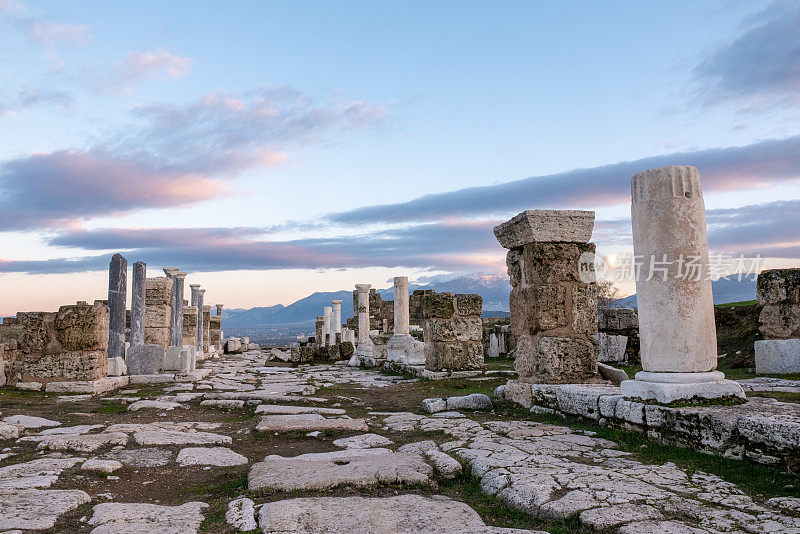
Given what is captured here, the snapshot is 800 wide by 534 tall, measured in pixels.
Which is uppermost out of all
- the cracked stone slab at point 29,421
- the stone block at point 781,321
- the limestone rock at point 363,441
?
the stone block at point 781,321

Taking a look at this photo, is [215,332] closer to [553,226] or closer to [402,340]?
[402,340]

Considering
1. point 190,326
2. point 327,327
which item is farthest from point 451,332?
point 327,327

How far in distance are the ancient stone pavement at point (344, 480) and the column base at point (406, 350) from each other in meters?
7.38

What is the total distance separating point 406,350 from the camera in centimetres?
1539

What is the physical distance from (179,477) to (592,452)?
3.57m

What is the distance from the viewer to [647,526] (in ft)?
10.1

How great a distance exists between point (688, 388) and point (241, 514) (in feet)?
13.9

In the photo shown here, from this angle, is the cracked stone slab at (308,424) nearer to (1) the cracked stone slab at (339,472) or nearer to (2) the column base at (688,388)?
(1) the cracked stone slab at (339,472)

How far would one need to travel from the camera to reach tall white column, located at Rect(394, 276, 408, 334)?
17.5 metres

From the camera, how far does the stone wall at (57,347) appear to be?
417 inches

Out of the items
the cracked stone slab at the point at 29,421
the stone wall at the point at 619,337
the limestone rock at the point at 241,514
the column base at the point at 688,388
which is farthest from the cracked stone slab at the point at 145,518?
the stone wall at the point at 619,337

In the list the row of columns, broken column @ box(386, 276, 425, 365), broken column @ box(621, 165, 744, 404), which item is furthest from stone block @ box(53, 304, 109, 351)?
broken column @ box(621, 165, 744, 404)

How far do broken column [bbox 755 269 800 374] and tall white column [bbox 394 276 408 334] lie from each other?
9350 millimetres

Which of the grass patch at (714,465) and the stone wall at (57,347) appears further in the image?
the stone wall at (57,347)
